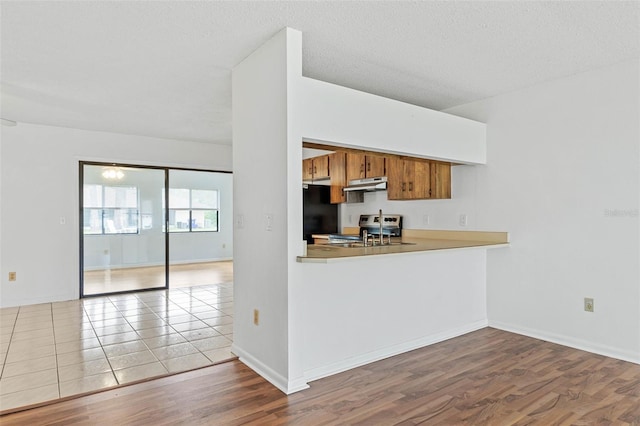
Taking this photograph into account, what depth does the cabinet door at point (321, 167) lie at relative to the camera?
5.48m

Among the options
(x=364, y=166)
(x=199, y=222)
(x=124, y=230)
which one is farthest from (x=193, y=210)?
(x=364, y=166)

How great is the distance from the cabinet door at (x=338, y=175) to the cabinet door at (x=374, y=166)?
0.43m

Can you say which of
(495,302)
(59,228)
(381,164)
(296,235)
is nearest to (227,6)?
(296,235)

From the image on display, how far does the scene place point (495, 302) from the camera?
12.8ft

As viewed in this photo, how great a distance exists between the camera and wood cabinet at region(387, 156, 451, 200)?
4145 millimetres

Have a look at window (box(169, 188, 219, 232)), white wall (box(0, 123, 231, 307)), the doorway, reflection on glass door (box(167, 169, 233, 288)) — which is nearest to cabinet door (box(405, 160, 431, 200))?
the doorway

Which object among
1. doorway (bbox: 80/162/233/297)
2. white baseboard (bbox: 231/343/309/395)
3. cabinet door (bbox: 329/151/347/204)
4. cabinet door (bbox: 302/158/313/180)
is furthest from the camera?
cabinet door (bbox: 302/158/313/180)

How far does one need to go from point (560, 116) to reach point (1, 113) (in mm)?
5887

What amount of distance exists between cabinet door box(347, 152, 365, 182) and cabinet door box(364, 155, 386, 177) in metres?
0.08

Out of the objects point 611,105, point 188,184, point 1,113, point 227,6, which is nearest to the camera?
point 227,6

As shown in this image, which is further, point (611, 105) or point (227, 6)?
point (611, 105)

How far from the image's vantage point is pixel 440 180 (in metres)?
4.17

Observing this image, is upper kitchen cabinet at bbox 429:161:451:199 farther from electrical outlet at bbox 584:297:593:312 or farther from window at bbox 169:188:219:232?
window at bbox 169:188:219:232

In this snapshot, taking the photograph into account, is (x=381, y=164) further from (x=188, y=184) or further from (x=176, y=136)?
(x=188, y=184)
